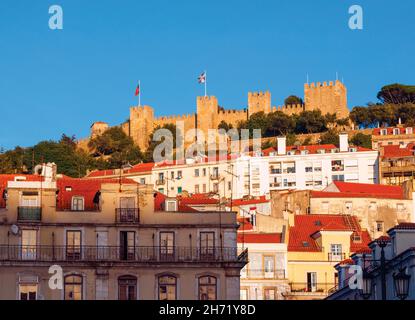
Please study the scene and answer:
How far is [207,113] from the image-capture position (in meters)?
197

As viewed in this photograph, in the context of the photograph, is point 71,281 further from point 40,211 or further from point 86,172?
point 86,172

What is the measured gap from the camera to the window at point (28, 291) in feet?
180

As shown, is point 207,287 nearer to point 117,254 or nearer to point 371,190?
point 117,254

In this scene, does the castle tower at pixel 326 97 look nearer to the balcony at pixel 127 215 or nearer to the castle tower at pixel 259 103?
the castle tower at pixel 259 103

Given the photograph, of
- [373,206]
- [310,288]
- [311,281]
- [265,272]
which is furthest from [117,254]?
[373,206]

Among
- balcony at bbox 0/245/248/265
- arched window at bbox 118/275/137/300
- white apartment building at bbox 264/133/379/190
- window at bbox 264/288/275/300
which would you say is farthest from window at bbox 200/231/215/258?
white apartment building at bbox 264/133/379/190

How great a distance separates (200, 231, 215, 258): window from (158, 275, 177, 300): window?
1948mm

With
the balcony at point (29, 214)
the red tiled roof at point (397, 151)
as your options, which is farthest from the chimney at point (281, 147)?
the balcony at point (29, 214)

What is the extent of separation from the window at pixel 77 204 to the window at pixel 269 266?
1953 cm

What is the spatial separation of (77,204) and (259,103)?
452ft

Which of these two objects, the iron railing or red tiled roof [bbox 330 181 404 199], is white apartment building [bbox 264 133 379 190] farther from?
the iron railing

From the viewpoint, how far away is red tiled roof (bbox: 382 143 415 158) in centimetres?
14275
